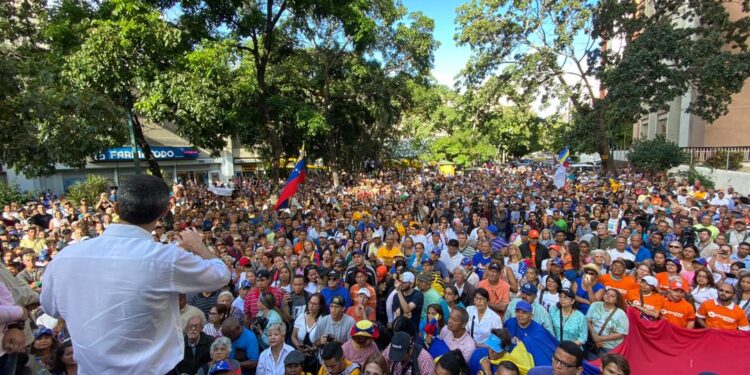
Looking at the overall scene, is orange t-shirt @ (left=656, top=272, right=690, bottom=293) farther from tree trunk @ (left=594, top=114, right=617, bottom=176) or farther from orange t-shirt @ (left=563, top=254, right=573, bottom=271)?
tree trunk @ (left=594, top=114, right=617, bottom=176)

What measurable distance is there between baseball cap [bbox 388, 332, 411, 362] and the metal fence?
19.7m

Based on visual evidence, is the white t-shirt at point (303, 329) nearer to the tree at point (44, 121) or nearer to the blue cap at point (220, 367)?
the blue cap at point (220, 367)

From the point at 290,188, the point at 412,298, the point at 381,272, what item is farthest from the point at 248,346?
the point at 290,188

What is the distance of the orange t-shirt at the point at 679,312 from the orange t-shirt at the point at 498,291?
1.72m

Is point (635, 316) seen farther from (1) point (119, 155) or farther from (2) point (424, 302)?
(1) point (119, 155)

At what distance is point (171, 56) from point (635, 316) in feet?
40.3

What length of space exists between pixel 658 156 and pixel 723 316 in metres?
17.7

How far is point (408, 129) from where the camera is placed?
3638cm

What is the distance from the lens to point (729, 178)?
1570 centimetres

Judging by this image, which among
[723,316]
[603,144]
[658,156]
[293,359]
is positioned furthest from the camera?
[603,144]

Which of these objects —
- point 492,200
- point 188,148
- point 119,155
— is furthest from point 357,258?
point 188,148

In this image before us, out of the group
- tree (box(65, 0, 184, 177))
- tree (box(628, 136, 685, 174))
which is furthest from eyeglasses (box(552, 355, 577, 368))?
tree (box(628, 136, 685, 174))

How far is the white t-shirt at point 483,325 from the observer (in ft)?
14.4

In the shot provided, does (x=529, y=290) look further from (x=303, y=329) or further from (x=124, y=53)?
(x=124, y=53)
